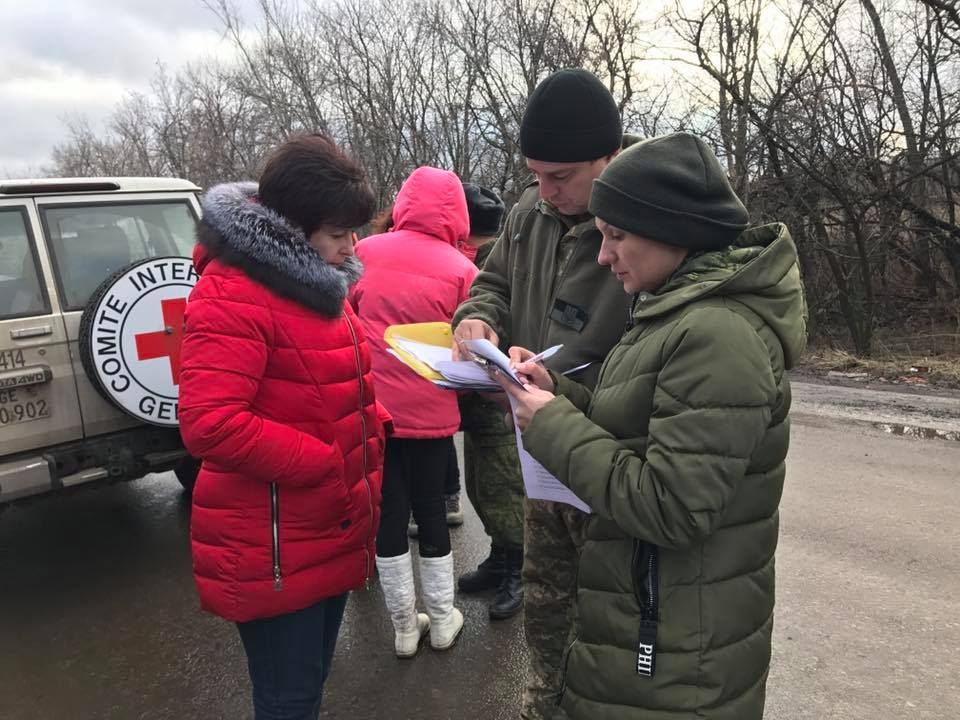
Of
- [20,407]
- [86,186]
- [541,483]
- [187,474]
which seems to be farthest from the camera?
[187,474]

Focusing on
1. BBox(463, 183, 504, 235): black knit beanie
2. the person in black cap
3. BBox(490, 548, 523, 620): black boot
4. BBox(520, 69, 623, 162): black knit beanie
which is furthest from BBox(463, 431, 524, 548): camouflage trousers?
BBox(520, 69, 623, 162): black knit beanie

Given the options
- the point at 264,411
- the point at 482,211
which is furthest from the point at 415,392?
the point at 482,211

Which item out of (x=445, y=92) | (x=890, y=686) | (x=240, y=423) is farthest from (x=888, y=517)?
(x=445, y=92)

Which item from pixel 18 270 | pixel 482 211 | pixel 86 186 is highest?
pixel 86 186

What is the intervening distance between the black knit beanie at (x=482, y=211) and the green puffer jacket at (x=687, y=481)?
257 cm

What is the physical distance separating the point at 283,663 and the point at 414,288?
1.57 meters

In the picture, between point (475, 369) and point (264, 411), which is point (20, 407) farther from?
point (475, 369)

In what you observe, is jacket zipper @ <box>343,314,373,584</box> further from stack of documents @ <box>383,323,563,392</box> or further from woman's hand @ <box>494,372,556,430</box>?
woman's hand @ <box>494,372,556,430</box>

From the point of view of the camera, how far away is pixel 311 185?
1.89 metres

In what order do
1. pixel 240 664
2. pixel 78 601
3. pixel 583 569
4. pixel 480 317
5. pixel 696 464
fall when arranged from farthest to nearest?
pixel 78 601
pixel 240 664
pixel 480 317
pixel 583 569
pixel 696 464

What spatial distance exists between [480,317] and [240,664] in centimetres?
194

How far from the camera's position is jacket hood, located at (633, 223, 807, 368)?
4.67 ft

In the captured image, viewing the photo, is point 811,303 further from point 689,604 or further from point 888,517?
point 689,604

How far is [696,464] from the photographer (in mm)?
1339
